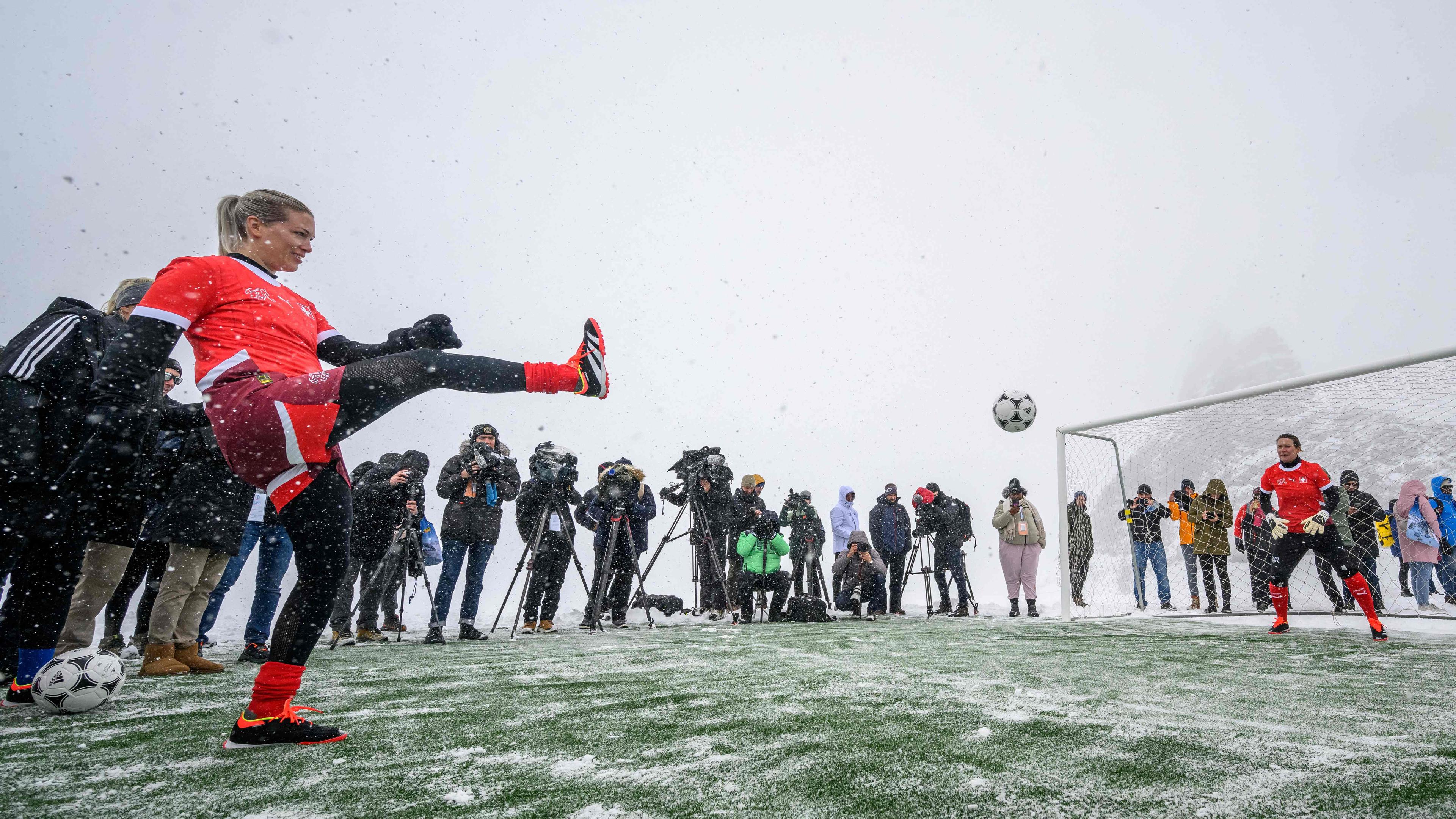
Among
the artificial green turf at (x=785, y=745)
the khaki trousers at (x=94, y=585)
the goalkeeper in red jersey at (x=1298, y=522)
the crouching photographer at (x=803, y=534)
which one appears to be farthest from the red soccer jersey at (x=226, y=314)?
the crouching photographer at (x=803, y=534)

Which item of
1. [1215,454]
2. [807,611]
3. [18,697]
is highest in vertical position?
[1215,454]

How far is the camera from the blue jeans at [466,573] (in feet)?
19.1

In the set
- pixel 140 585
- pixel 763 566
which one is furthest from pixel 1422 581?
pixel 140 585

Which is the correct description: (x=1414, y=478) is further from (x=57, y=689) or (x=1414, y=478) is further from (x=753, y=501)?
(x=57, y=689)

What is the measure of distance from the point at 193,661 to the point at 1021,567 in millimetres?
8449

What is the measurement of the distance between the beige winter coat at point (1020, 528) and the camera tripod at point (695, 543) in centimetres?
381

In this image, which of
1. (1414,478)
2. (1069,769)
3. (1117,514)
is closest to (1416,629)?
(1414,478)

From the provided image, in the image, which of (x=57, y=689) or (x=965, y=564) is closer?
(x=57, y=689)

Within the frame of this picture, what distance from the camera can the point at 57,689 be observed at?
220 centimetres

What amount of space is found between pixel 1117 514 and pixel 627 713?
974cm

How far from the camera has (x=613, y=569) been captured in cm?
711

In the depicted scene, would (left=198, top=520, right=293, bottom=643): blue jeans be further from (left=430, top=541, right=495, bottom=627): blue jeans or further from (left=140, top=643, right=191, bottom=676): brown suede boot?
(left=430, top=541, right=495, bottom=627): blue jeans

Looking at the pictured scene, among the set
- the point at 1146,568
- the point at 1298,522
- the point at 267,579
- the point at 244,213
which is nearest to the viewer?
the point at 244,213

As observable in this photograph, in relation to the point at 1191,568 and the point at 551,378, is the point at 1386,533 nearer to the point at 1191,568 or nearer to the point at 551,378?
the point at 1191,568
